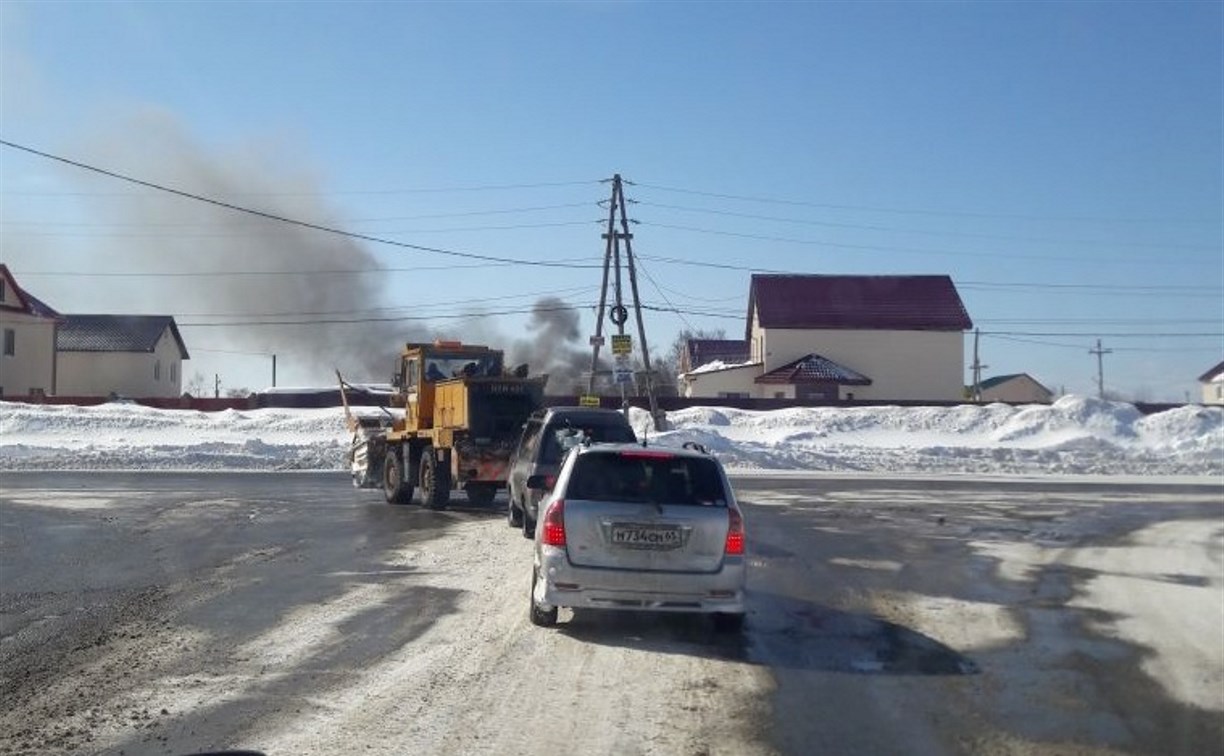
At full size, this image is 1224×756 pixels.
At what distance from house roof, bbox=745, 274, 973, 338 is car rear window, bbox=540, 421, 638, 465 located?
164 feet

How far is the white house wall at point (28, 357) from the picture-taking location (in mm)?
67812

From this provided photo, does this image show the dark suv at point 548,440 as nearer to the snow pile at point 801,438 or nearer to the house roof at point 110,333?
the snow pile at point 801,438

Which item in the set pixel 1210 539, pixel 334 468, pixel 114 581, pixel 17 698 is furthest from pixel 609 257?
pixel 17 698

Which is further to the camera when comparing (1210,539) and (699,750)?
(1210,539)

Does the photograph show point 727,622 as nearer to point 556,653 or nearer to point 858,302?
point 556,653

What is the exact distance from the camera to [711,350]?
→ 9412cm

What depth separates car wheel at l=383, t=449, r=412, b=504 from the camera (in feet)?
85.2

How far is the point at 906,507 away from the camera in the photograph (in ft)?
82.6

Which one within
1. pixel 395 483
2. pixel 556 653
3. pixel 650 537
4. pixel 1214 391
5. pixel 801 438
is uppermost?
pixel 1214 391

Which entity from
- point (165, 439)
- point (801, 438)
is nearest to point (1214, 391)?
point (801, 438)

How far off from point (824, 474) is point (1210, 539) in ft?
58.1

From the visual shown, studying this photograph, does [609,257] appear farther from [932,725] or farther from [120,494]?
[932,725]

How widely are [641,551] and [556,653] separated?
3.92ft

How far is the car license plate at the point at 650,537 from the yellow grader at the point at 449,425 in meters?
12.9
